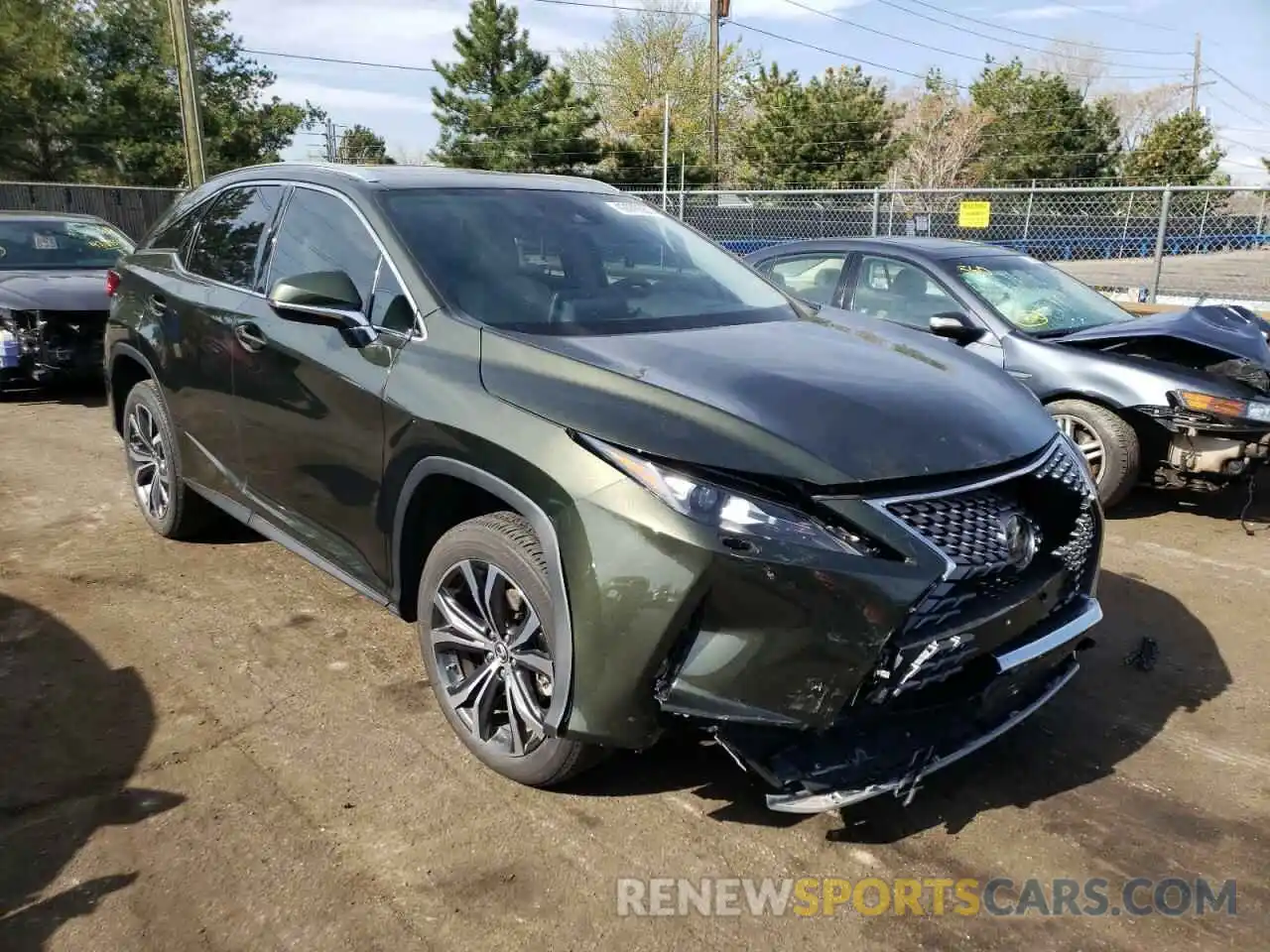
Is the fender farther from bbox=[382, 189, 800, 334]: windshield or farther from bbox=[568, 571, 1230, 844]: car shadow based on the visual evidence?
bbox=[382, 189, 800, 334]: windshield

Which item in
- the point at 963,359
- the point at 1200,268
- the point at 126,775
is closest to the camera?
the point at 126,775

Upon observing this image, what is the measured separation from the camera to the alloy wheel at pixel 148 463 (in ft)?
15.8

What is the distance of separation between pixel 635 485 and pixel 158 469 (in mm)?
3509

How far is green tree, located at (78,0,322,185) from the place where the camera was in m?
35.2

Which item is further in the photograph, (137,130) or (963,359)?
(137,130)

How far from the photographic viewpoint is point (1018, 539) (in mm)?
2576

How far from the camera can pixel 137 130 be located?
35.6m

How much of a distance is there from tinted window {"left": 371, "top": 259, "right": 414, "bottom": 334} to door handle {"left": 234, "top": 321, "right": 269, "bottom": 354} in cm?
66

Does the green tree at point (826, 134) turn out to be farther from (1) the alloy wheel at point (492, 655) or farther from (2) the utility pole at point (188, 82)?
(1) the alloy wheel at point (492, 655)

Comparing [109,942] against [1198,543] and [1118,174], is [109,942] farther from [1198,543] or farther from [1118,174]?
[1118,174]

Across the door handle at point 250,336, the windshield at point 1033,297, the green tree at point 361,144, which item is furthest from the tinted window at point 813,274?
the green tree at point 361,144

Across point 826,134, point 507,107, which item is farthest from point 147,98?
point 826,134

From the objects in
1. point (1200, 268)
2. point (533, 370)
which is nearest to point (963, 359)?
point (533, 370)

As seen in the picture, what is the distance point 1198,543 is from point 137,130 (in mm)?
39206
